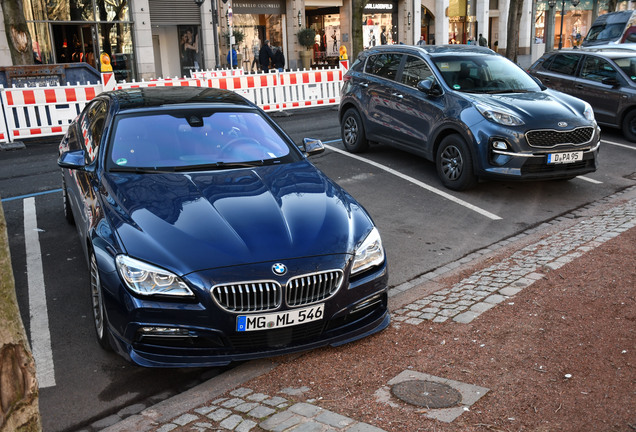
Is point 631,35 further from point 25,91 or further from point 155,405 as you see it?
point 155,405

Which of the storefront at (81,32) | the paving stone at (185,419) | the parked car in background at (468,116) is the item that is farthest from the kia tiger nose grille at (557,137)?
the storefront at (81,32)

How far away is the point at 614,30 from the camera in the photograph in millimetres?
25250

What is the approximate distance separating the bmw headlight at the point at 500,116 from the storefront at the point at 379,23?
97.3ft

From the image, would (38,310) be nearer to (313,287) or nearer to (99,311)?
(99,311)

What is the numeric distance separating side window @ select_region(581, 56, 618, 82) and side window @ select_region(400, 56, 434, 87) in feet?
16.9

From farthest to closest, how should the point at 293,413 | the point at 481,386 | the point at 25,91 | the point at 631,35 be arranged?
1. the point at 631,35
2. the point at 25,91
3. the point at 481,386
4. the point at 293,413

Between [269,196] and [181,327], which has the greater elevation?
[269,196]

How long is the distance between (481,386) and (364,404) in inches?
29.5

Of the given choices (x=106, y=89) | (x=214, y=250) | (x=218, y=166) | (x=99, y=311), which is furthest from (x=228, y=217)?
(x=106, y=89)

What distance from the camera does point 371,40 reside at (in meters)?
37.4

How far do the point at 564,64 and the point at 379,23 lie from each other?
25.7 meters

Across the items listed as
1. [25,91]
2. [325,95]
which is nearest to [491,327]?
[25,91]

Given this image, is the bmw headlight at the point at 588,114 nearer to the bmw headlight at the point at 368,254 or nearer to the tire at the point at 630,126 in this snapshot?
the tire at the point at 630,126

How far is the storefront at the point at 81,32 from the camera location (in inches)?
955
